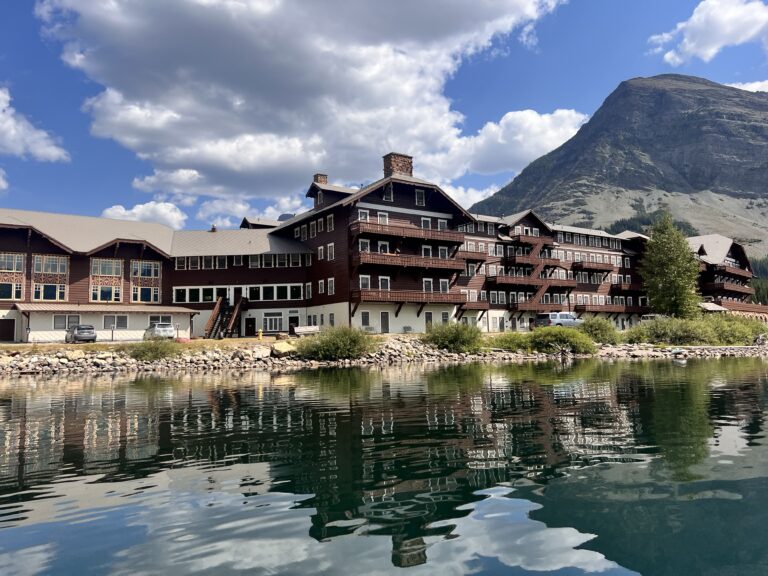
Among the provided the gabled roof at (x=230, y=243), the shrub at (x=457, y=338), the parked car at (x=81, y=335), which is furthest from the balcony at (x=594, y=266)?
the parked car at (x=81, y=335)

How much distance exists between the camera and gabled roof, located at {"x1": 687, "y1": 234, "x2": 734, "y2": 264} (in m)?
100

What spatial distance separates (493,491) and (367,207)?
5242 cm

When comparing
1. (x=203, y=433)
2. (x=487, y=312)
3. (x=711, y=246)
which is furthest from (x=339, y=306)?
(x=711, y=246)

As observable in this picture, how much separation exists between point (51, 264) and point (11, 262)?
143 inches

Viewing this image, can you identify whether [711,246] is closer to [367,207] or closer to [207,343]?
[367,207]

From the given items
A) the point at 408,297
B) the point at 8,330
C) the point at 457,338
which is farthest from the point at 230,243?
the point at 457,338

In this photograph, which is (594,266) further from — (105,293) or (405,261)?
(105,293)

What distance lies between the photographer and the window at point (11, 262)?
188 ft

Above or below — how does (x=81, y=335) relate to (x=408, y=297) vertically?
below

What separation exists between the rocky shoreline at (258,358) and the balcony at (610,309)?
31.4 metres

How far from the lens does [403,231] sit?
60.6m

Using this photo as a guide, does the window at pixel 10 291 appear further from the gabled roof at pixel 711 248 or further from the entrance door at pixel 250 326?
the gabled roof at pixel 711 248

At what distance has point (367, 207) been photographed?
60.4 metres

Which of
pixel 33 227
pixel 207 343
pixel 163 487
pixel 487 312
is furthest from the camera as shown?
pixel 487 312
